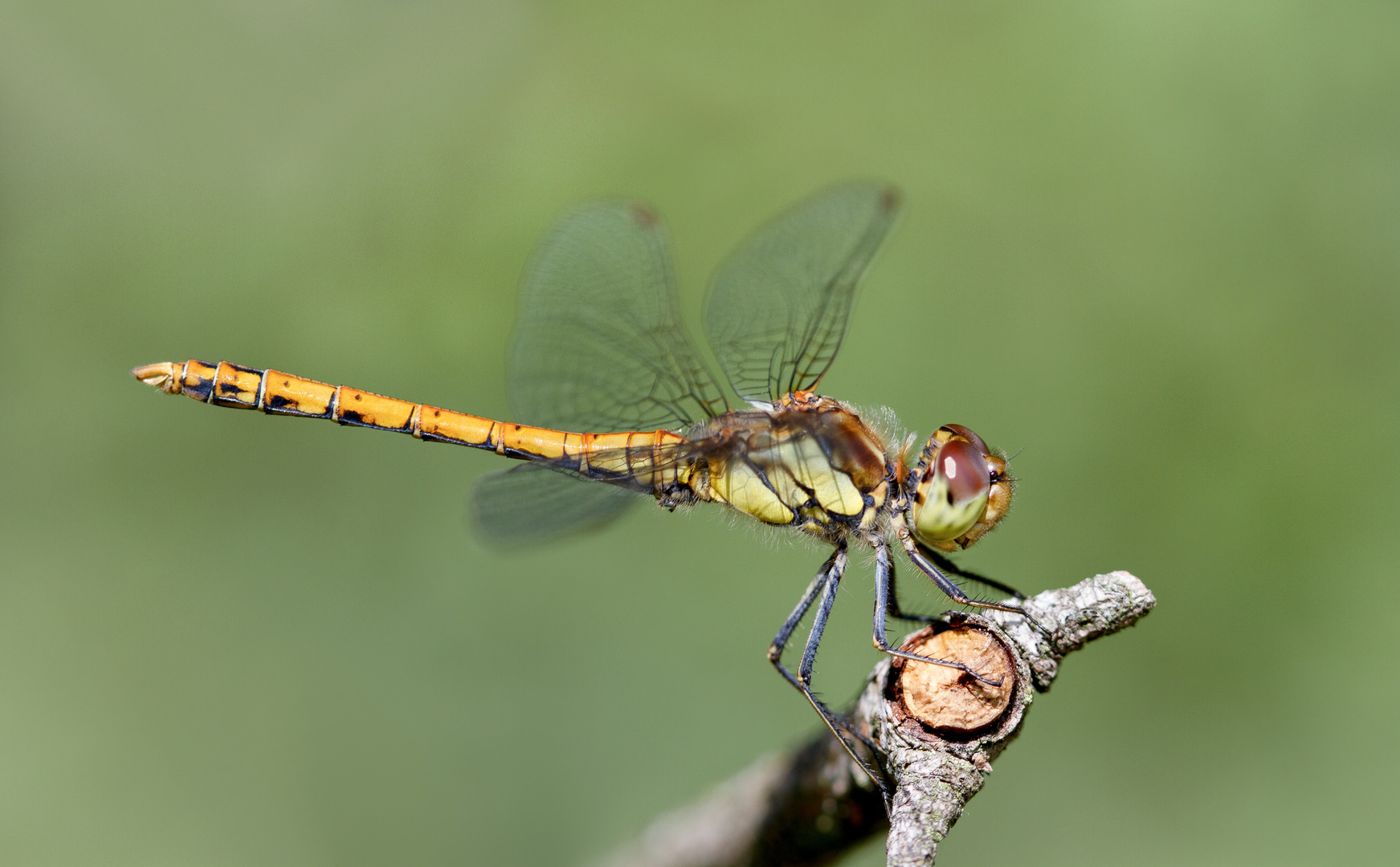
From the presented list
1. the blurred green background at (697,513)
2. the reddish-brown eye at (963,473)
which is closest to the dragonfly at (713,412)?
the reddish-brown eye at (963,473)

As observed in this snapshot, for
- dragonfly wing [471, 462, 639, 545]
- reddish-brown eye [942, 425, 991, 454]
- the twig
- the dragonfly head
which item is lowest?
the twig

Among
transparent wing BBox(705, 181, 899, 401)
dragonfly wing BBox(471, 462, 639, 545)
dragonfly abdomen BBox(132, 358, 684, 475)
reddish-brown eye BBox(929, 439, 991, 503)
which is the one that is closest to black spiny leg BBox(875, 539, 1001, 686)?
reddish-brown eye BBox(929, 439, 991, 503)

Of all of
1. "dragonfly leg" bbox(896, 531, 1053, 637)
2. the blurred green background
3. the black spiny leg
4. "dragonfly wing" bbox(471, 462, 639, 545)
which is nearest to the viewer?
"dragonfly leg" bbox(896, 531, 1053, 637)

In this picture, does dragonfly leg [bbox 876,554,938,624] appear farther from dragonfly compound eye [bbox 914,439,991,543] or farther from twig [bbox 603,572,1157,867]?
twig [bbox 603,572,1157,867]

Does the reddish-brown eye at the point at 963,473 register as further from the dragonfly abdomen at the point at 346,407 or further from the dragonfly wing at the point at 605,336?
the dragonfly abdomen at the point at 346,407

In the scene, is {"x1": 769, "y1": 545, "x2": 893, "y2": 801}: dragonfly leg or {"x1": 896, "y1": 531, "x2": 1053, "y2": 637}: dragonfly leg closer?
{"x1": 896, "y1": 531, "x2": 1053, "y2": 637}: dragonfly leg

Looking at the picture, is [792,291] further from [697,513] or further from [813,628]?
[697,513]

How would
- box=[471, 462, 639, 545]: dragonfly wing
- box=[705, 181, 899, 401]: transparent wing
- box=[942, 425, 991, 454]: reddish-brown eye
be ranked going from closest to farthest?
box=[942, 425, 991, 454]: reddish-brown eye < box=[471, 462, 639, 545]: dragonfly wing < box=[705, 181, 899, 401]: transparent wing

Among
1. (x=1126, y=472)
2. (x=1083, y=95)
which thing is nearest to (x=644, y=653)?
(x=1126, y=472)
